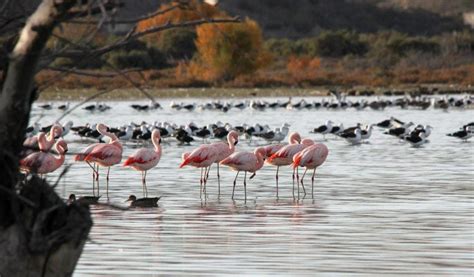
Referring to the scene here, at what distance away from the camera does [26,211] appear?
8.23 metres

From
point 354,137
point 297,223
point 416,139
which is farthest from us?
point 354,137

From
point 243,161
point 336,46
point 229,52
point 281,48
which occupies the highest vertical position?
point 243,161

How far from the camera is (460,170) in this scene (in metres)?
22.5

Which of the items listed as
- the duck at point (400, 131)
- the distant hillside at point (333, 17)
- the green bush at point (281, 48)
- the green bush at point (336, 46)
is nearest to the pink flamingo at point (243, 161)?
the duck at point (400, 131)

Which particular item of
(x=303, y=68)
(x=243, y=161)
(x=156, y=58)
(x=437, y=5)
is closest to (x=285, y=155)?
(x=243, y=161)

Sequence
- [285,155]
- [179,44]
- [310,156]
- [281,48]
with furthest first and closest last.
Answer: [281,48] < [179,44] < [285,155] < [310,156]

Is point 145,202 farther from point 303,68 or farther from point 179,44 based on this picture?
point 179,44

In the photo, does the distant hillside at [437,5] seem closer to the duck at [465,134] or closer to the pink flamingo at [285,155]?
the duck at [465,134]

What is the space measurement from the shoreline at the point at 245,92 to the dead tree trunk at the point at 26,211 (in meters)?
47.7

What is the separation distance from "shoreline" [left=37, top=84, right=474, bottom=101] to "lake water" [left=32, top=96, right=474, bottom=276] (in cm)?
3325

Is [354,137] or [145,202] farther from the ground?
[145,202]

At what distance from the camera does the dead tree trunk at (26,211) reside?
803cm

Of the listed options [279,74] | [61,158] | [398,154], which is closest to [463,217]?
[61,158]

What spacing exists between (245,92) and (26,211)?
55.8m
